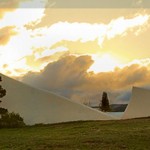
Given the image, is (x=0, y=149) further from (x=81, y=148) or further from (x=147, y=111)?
(x=147, y=111)

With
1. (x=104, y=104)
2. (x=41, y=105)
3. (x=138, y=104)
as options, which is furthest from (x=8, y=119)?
(x=104, y=104)

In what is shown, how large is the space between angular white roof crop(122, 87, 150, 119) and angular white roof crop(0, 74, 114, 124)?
212cm

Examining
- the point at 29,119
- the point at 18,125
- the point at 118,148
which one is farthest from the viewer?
the point at 29,119

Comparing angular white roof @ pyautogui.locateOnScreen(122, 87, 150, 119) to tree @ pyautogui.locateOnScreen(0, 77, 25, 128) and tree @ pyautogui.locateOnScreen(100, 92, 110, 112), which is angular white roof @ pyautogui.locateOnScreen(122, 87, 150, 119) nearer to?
tree @ pyautogui.locateOnScreen(0, 77, 25, 128)

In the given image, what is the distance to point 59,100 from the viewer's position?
31.9 meters

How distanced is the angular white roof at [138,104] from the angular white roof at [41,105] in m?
2.12

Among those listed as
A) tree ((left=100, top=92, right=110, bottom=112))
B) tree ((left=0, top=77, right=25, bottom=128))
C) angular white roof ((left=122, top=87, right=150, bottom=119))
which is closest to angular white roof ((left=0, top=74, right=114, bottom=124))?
tree ((left=0, top=77, right=25, bottom=128))

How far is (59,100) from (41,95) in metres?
1.34

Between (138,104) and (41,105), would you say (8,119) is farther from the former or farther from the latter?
(138,104)

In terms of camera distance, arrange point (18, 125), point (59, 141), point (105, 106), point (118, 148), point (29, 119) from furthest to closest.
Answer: point (105, 106) < point (29, 119) < point (18, 125) < point (59, 141) < point (118, 148)

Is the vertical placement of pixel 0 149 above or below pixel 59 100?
below

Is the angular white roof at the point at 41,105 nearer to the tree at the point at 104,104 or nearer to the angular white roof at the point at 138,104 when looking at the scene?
the angular white roof at the point at 138,104

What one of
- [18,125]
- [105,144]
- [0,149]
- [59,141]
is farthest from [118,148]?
[18,125]

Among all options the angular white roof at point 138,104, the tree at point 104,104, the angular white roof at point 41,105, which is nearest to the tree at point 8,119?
the angular white roof at point 41,105
